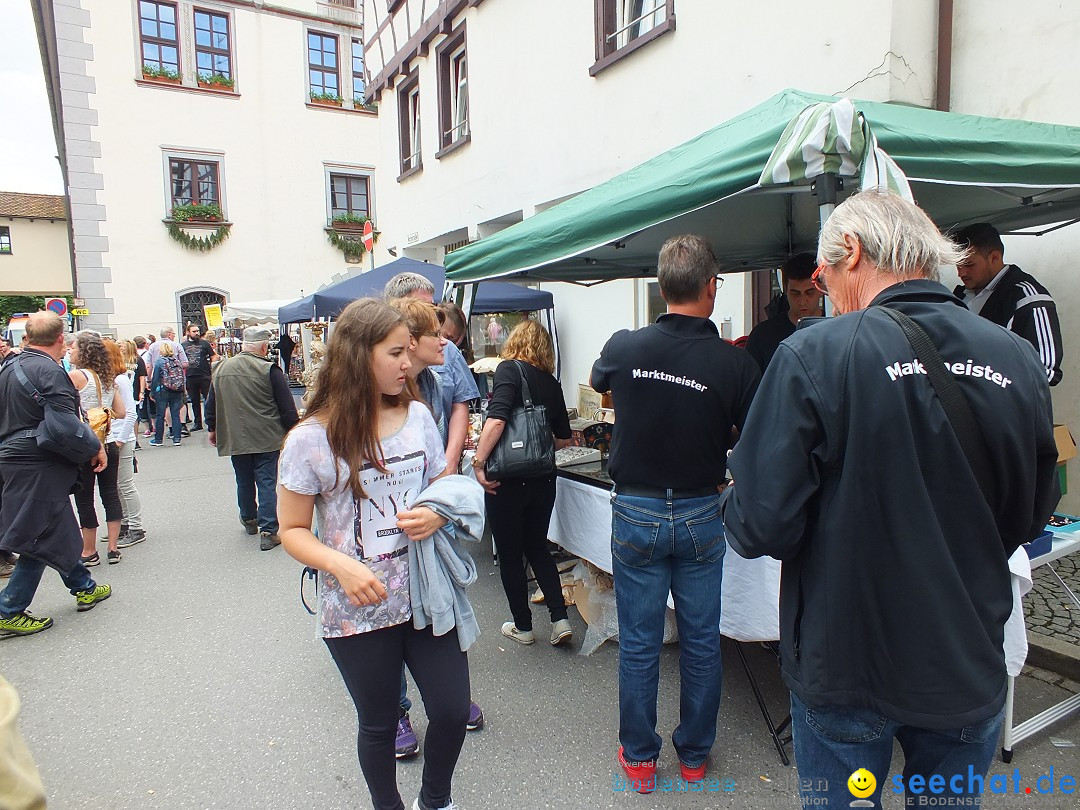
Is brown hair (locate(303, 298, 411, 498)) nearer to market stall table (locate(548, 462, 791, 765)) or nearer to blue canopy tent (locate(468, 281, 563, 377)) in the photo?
market stall table (locate(548, 462, 791, 765))

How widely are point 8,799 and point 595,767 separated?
6.80 feet

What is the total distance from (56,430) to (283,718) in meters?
2.11

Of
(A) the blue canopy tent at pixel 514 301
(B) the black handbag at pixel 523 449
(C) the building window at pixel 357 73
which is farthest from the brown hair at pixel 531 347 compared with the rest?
(C) the building window at pixel 357 73

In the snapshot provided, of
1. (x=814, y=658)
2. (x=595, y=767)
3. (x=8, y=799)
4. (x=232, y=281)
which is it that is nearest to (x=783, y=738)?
(x=595, y=767)

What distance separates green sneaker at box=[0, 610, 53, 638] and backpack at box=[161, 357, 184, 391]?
25.2 ft

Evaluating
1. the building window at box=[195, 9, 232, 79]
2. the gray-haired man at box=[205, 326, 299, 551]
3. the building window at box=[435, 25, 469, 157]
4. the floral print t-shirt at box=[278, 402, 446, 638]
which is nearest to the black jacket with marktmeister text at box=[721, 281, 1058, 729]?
the floral print t-shirt at box=[278, 402, 446, 638]

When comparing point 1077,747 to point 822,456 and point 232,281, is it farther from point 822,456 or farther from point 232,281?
A: point 232,281

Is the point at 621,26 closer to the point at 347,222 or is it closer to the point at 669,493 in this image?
the point at 669,493

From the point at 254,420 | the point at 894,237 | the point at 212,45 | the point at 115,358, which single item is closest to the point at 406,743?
the point at 894,237

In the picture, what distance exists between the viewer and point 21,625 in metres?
3.81

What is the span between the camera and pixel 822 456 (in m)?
1.28

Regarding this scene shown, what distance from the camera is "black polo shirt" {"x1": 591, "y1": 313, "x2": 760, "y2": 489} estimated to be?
2191 mm

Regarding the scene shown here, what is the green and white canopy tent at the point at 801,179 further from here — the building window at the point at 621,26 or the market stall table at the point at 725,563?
the building window at the point at 621,26

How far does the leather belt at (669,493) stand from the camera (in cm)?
223
